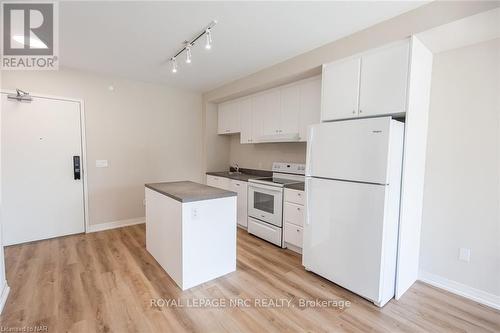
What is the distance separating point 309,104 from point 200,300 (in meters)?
2.58

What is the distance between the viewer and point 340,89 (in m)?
2.40

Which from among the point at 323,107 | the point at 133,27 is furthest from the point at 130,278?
the point at 323,107

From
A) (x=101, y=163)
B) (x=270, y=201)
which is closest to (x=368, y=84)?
(x=270, y=201)

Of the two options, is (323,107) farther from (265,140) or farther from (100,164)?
(100,164)

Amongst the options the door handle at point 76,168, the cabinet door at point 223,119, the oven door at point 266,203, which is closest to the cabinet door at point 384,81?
the oven door at point 266,203

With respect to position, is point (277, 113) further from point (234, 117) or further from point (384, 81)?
point (384, 81)

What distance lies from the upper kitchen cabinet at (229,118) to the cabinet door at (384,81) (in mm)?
2565

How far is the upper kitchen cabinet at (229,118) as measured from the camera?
4.47m

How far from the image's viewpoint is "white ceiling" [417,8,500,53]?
1770 mm

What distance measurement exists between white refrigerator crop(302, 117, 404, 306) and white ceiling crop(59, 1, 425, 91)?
0.92 meters

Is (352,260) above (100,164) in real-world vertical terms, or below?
below

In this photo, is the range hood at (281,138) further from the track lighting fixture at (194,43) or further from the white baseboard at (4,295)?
the white baseboard at (4,295)

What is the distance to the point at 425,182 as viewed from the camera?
2.42 meters

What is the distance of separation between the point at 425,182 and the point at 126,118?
4.28 metres
